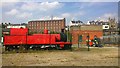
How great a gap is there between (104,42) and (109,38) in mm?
2228

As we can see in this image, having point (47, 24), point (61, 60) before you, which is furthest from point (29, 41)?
point (47, 24)

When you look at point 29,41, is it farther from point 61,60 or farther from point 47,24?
point 47,24

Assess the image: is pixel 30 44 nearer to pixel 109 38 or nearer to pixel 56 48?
pixel 56 48

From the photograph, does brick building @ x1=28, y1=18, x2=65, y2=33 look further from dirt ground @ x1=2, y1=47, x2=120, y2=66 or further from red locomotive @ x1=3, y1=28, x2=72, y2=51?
dirt ground @ x1=2, y1=47, x2=120, y2=66

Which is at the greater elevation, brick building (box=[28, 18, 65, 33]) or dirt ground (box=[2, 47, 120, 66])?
brick building (box=[28, 18, 65, 33])

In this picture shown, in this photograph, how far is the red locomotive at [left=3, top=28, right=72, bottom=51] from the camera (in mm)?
31325

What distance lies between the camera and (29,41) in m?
31.6

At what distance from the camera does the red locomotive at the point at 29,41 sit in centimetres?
3133

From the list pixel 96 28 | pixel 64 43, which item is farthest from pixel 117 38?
pixel 64 43

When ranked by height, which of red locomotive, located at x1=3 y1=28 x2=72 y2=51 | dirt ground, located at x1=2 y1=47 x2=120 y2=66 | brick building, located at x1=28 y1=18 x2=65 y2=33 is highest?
brick building, located at x1=28 y1=18 x2=65 y2=33

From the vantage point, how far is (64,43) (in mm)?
32125

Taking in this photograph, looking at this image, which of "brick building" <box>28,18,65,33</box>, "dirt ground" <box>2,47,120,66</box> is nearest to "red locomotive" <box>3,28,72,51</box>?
"dirt ground" <box>2,47,120,66</box>

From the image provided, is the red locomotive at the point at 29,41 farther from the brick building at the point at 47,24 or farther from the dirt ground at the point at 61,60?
the brick building at the point at 47,24

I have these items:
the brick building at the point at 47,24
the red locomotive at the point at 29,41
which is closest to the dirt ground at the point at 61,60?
the red locomotive at the point at 29,41
